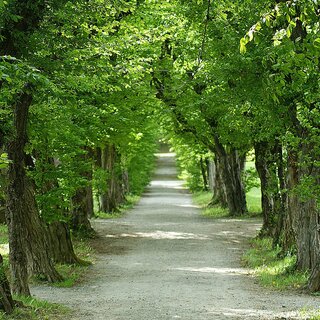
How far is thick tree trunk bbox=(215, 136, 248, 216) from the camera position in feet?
107

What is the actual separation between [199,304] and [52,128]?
17.9 feet

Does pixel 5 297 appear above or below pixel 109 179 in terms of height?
below

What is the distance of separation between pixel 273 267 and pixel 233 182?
1729 cm

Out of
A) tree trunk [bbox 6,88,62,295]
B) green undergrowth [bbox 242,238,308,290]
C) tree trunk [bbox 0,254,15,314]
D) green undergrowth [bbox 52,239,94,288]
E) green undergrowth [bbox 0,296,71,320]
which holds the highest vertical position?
tree trunk [bbox 6,88,62,295]

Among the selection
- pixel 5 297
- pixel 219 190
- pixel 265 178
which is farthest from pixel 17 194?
pixel 219 190

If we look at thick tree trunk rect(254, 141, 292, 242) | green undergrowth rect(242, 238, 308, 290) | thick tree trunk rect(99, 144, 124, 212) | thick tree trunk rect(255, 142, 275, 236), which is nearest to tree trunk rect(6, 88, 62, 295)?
green undergrowth rect(242, 238, 308, 290)

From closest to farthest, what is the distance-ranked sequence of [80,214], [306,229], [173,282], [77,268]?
[306,229] → [173,282] → [77,268] → [80,214]

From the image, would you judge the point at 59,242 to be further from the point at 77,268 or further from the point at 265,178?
the point at 265,178

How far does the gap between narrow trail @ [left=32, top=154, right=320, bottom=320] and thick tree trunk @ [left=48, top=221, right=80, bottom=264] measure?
0.93 metres

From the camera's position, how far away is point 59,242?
54.0 ft

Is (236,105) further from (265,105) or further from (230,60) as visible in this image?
(265,105)

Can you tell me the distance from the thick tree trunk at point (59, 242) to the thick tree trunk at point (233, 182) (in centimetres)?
1699

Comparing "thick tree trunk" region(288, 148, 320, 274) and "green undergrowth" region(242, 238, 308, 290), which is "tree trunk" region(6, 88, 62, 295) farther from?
"green undergrowth" region(242, 238, 308, 290)

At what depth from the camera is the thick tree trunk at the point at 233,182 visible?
1289 inches
